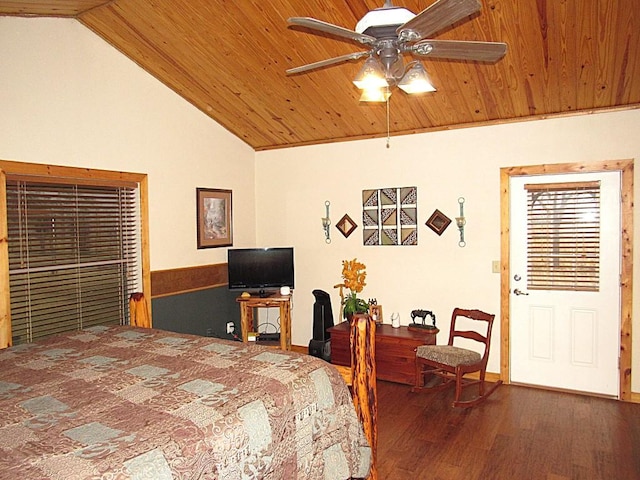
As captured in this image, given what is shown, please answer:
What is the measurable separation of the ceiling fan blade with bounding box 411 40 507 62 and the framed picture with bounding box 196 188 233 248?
3346 mm

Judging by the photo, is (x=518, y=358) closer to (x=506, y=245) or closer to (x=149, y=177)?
(x=506, y=245)

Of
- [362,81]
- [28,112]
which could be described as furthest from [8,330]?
[362,81]

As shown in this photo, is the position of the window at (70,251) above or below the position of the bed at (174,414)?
above

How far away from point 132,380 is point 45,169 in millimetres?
2344

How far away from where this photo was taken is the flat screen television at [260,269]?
524 cm

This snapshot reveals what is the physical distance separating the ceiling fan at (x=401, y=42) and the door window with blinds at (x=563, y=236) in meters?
2.34

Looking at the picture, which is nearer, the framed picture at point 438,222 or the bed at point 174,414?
the bed at point 174,414

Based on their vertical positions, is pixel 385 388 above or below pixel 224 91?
below

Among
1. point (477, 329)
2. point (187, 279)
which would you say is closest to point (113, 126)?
point (187, 279)

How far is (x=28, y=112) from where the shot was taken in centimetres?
354

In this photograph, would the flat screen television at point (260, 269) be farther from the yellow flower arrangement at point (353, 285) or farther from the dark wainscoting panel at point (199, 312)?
the yellow flower arrangement at point (353, 285)

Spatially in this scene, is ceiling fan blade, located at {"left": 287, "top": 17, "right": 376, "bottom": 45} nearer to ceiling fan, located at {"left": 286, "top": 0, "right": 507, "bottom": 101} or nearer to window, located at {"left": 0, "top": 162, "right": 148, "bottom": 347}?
ceiling fan, located at {"left": 286, "top": 0, "right": 507, "bottom": 101}

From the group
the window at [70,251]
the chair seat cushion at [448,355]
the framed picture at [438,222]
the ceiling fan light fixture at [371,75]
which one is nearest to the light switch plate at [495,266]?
the framed picture at [438,222]

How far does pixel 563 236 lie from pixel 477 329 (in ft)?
3.85
